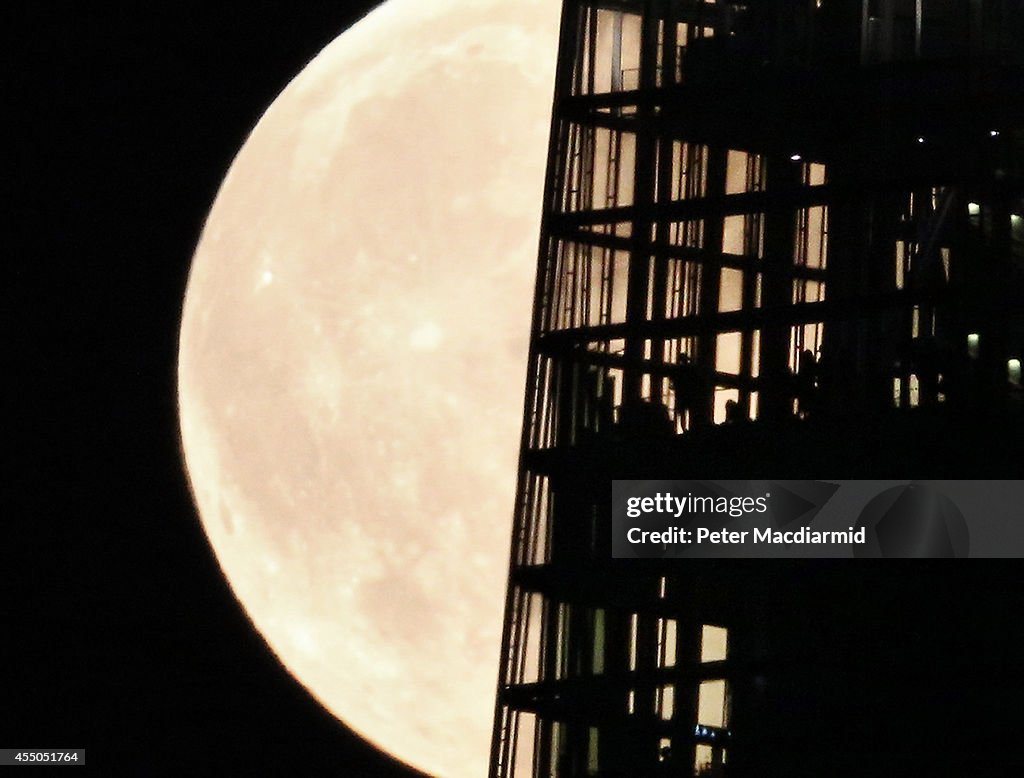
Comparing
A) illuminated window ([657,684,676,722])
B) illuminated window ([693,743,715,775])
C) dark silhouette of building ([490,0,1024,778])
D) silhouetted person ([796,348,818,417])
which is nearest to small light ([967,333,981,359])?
dark silhouette of building ([490,0,1024,778])

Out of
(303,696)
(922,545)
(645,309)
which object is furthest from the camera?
(303,696)

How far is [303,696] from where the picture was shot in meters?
37.4

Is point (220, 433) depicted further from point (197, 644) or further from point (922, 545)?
point (922, 545)

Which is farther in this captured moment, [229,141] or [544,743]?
[229,141]

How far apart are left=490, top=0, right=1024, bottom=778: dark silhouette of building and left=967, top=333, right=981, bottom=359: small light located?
0.04 m

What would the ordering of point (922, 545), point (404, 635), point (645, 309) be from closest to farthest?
point (922, 545), point (645, 309), point (404, 635)

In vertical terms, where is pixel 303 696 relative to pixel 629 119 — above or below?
below

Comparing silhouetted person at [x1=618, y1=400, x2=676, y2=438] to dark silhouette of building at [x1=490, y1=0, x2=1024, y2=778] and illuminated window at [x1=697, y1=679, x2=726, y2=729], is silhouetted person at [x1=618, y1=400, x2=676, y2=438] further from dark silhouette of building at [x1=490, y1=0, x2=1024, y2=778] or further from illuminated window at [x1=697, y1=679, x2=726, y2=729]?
illuminated window at [x1=697, y1=679, x2=726, y2=729]

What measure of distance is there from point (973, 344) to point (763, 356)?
3.27 metres

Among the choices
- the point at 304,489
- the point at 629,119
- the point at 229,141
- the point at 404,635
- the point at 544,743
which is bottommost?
the point at 544,743

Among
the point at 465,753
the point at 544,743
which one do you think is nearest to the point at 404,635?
the point at 465,753

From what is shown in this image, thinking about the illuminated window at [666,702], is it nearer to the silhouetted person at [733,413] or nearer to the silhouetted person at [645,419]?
the silhouetted person at [645,419]

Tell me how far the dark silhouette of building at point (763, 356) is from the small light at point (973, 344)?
41mm

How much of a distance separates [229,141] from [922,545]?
63.7 ft
